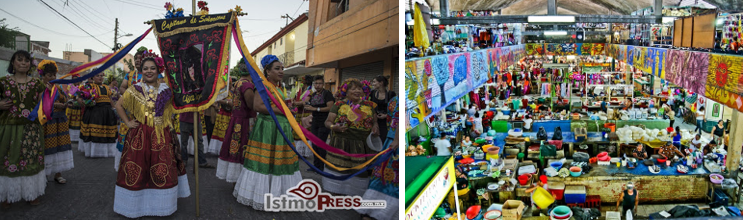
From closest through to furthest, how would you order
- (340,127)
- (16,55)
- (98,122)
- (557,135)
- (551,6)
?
(16,55), (340,127), (98,122), (557,135), (551,6)

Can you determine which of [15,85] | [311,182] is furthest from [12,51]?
[311,182]

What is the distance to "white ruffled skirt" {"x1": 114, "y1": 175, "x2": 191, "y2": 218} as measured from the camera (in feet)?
6.12

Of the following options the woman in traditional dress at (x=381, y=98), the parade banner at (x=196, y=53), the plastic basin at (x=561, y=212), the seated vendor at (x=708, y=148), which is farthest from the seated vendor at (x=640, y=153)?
the parade banner at (x=196, y=53)

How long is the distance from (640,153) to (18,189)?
635 cm

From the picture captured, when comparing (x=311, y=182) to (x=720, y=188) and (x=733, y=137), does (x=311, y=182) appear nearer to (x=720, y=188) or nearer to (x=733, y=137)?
(x=720, y=188)

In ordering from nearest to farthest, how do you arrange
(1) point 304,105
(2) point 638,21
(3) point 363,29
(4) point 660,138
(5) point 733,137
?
(3) point 363,29 < (1) point 304,105 < (5) point 733,137 < (4) point 660,138 < (2) point 638,21

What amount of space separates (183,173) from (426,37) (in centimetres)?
214

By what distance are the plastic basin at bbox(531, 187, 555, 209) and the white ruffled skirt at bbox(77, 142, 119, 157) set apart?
3816 millimetres

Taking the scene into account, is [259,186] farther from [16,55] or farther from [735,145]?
[735,145]

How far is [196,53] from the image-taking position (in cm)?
194

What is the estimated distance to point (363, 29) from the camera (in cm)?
207

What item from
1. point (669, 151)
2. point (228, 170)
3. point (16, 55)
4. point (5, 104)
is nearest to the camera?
point (16, 55)

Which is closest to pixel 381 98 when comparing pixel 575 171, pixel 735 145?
pixel 575 171

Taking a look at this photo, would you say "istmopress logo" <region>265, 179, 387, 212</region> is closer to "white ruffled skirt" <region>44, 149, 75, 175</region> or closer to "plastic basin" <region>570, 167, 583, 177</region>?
"white ruffled skirt" <region>44, 149, 75, 175</region>
